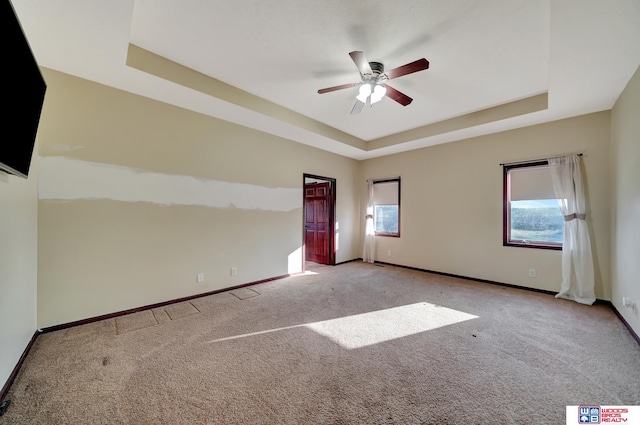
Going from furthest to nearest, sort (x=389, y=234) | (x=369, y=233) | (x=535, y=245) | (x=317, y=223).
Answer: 1. (x=317, y=223)
2. (x=369, y=233)
3. (x=389, y=234)
4. (x=535, y=245)

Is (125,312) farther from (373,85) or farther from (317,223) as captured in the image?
(317,223)

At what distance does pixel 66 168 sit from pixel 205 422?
2.91 metres

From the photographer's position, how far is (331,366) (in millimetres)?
1992

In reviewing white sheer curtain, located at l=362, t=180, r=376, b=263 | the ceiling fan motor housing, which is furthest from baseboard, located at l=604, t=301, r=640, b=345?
white sheer curtain, located at l=362, t=180, r=376, b=263

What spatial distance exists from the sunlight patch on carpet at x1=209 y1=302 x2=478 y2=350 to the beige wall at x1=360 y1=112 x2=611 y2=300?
187 cm

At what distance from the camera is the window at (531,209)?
12.5 ft

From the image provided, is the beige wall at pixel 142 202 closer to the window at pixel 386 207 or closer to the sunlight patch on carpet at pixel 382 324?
the sunlight patch on carpet at pixel 382 324

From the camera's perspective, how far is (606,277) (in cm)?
333

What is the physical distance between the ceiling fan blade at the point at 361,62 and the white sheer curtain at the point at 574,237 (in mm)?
3271

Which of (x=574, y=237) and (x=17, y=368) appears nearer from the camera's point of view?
(x=17, y=368)

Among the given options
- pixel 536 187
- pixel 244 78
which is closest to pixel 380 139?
pixel 536 187

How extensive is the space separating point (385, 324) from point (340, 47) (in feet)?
9.87

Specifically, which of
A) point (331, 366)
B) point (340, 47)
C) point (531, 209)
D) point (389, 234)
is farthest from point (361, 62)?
point (389, 234)

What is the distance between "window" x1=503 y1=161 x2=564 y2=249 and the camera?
12.5 feet
